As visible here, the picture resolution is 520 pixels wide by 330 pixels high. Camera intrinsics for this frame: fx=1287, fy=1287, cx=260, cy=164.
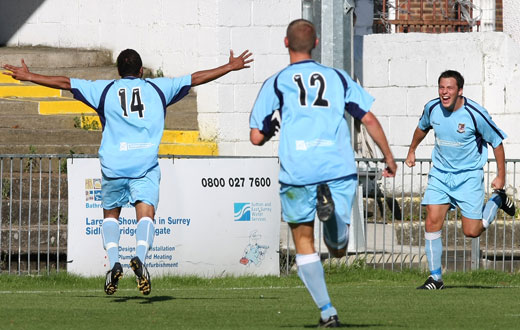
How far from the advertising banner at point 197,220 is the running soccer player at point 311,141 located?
5467 mm

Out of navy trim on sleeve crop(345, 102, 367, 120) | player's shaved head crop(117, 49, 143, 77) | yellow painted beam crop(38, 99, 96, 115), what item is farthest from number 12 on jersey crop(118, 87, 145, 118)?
yellow painted beam crop(38, 99, 96, 115)

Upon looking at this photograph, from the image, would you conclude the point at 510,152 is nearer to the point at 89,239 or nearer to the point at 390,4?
the point at 390,4

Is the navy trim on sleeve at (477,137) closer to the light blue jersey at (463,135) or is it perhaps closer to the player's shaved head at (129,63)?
the light blue jersey at (463,135)

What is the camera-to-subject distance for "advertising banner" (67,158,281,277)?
44.2 feet

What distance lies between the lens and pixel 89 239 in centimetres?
1345

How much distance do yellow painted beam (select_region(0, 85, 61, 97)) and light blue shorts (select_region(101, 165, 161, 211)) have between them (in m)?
8.01

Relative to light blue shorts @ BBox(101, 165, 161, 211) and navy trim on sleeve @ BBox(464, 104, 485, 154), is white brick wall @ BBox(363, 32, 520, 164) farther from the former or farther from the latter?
light blue shorts @ BBox(101, 165, 161, 211)

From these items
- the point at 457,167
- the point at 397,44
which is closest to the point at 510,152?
the point at 397,44

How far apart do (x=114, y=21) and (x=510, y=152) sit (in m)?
6.23

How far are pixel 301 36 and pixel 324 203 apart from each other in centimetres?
108

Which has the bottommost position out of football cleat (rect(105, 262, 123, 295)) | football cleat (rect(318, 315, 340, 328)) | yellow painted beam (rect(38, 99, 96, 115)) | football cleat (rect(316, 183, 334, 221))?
football cleat (rect(318, 315, 340, 328))

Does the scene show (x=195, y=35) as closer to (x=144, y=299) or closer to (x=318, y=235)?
(x=318, y=235)

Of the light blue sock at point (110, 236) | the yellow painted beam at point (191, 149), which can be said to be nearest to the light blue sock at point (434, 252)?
the light blue sock at point (110, 236)

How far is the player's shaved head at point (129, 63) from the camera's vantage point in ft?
35.1
